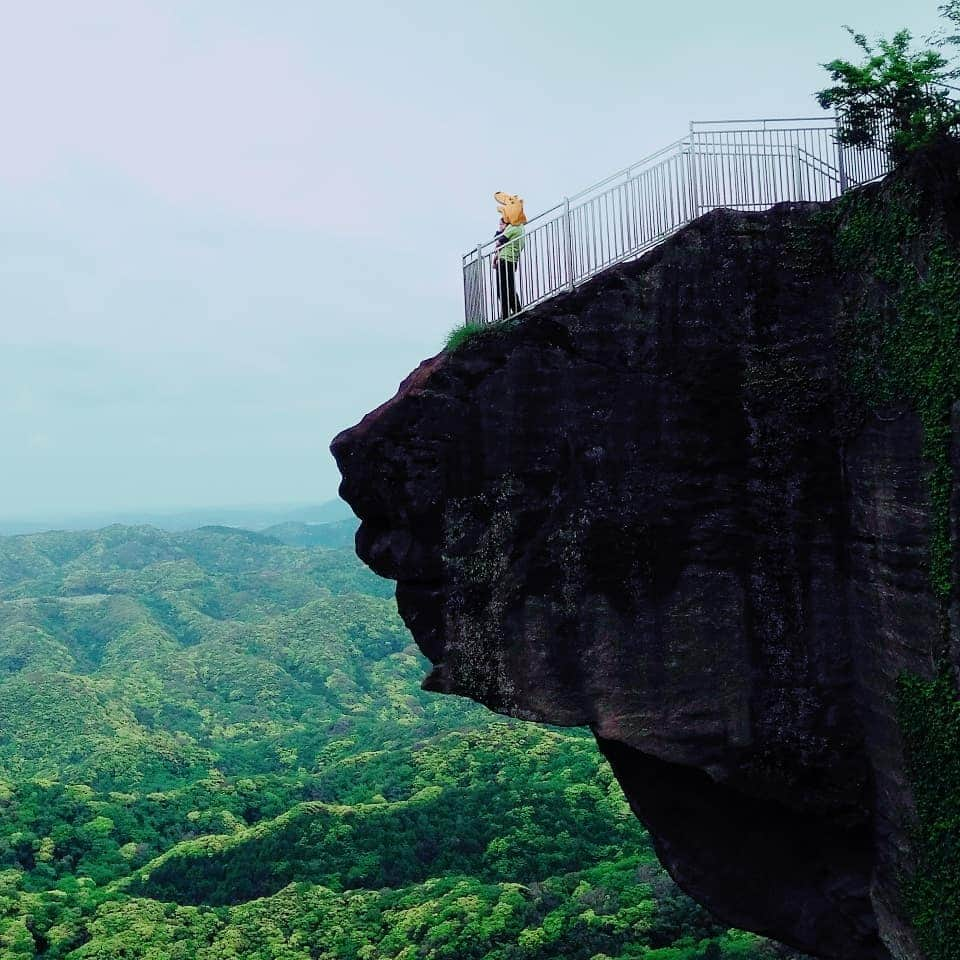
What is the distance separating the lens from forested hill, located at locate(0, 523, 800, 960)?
2512 centimetres

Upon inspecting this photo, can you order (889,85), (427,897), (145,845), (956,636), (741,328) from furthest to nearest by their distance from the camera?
(145,845)
(427,897)
(741,328)
(889,85)
(956,636)

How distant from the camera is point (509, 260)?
12.9 meters

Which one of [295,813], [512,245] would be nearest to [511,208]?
[512,245]

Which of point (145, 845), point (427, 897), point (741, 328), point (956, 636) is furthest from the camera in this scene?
point (145, 845)

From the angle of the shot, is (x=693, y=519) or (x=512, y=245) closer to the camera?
(x=693, y=519)

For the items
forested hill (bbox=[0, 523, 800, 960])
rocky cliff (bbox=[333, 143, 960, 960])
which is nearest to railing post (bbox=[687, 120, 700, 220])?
rocky cliff (bbox=[333, 143, 960, 960])

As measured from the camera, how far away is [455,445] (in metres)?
12.1

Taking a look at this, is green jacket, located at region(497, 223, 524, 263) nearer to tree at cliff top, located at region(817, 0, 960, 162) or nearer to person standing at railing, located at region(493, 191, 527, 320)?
person standing at railing, located at region(493, 191, 527, 320)

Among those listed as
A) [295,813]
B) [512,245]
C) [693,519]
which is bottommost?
[295,813]

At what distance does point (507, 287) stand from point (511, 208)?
3.97 feet

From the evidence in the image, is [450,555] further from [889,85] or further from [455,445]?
[889,85]

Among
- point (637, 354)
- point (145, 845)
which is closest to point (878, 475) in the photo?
point (637, 354)

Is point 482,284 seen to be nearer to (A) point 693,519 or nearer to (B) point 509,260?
(B) point 509,260

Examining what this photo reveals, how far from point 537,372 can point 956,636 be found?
545cm
